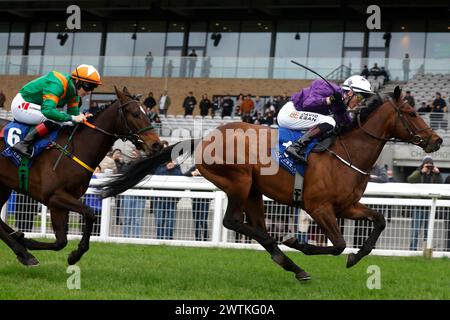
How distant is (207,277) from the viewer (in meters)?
6.81

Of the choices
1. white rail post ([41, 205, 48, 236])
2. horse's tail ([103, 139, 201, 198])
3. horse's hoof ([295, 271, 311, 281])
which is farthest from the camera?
white rail post ([41, 205, 48, 236])

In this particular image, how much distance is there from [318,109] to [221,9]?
21.5 meters

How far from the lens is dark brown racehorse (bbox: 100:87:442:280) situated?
6625 millimetres

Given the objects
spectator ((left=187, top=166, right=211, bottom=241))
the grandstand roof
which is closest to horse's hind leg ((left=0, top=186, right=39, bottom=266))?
spectator ((left=187, top=166, right=211, bottom=241))

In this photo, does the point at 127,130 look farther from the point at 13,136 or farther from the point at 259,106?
the point at 259,106

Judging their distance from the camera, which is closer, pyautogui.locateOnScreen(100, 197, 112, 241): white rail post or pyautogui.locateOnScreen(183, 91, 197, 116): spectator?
pyautogui.locateOnScreen(100, 197, 112, 241): white rail post

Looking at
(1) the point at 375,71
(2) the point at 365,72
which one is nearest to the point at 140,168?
(2) the point at 365,72

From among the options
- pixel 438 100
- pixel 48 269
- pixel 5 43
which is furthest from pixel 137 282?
pixel 5 43

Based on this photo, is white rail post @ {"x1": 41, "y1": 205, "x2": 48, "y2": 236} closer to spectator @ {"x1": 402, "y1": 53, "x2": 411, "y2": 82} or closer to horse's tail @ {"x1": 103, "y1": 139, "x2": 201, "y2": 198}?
horse's tail @ {"x1": 103, "y1": 139, "x2": 201, "y2": 198}

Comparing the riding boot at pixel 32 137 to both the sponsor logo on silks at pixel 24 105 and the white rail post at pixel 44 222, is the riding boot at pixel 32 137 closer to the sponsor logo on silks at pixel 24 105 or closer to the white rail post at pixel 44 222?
the sponsor logo on silks at pixel 24 105

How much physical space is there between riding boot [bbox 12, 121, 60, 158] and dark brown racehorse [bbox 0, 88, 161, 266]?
0.34 ft

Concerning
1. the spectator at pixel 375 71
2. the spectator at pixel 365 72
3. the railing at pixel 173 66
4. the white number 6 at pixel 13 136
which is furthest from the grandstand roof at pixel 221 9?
the white number 6 at pixel 13 136

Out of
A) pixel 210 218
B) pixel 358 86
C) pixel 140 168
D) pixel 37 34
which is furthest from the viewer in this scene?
pixel 37 34
